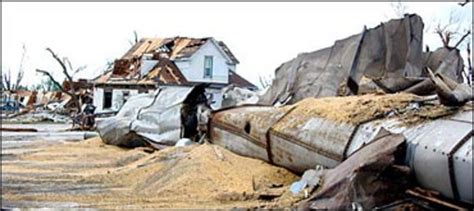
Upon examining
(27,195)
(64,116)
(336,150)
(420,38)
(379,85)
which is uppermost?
(420,38)

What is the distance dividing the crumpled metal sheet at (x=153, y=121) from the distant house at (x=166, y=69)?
17.8 meters

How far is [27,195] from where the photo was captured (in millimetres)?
7574

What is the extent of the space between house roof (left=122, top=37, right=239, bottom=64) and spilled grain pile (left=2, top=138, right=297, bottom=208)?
2717cm

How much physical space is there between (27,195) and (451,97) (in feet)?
16.7

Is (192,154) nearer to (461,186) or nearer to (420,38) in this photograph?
(420,38)

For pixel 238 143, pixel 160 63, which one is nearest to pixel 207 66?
pixel 160 63

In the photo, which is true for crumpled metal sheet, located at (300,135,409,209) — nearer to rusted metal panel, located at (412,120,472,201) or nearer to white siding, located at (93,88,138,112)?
rusted metal panel, located at (412,120,472,201)

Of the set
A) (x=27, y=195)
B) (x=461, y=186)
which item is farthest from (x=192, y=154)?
(x=461, y=186)

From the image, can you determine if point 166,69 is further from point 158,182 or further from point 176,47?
point 158,182

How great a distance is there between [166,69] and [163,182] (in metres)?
27.5

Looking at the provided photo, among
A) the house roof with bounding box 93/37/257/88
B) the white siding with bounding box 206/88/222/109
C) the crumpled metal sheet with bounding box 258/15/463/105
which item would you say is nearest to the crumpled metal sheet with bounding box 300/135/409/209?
the crumpled metal sheet with bounding box 258/15/463/105

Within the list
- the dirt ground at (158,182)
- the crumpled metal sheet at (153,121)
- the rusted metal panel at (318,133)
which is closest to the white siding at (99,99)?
the crumpled metal sheet at (153,121)

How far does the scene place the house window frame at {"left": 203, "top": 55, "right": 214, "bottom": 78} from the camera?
38656mm

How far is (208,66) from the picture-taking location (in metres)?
38.7
